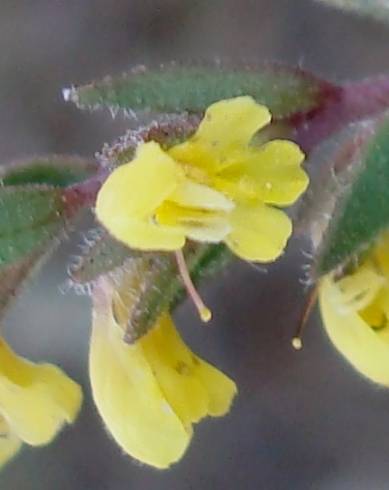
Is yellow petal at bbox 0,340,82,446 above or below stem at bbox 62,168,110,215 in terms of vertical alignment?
below

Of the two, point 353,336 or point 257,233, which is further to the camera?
point 353,336

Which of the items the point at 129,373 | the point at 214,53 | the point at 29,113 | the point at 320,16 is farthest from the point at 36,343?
the point at 129,373

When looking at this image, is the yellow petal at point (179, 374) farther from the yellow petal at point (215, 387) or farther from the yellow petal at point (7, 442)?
the yellow petal at point (7, 442)

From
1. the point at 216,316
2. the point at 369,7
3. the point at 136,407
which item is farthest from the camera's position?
the point at 216,316

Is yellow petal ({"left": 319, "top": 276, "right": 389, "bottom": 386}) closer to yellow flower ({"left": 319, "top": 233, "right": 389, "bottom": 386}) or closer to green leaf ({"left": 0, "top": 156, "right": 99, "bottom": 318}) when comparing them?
yellow flower ({"left": 319, "top": 233, "right": 389, "bottom": 386})

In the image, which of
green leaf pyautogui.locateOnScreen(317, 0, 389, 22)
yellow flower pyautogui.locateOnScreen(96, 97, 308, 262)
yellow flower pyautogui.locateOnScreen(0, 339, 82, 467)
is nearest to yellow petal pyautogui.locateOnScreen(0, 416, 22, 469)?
yellow flower pyautogui.locateOnScreen(0, 339, 82, 467)

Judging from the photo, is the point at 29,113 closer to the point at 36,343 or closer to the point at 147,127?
the point at 36,343

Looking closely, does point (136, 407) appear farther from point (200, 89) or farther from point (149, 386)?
point (200, 89)

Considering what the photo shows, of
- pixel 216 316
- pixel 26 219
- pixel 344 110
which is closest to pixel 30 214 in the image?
pixel 26 219
